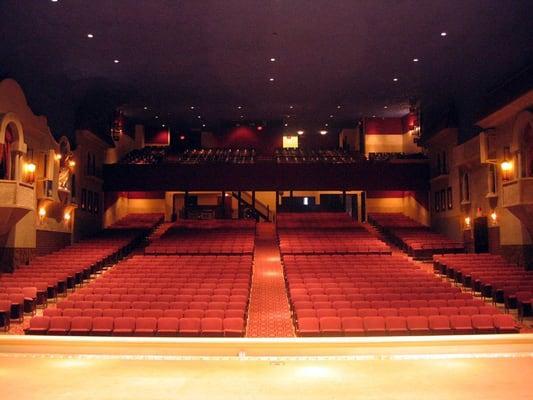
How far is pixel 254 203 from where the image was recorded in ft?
80.4

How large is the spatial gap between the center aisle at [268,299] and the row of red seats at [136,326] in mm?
670

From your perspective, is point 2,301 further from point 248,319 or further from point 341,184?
point 341,184

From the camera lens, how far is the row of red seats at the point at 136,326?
23.8ft

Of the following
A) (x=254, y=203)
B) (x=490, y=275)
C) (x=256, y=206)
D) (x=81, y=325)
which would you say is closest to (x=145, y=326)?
(x=81, y=325)

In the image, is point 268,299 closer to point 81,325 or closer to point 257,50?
point 81,325

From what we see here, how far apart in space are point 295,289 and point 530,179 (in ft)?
19.7

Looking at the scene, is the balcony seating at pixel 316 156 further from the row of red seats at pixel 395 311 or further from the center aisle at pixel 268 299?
the row of red seats at pixel 395 311

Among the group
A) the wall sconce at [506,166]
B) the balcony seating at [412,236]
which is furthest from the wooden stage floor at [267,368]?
the balcony seating at [412,236]

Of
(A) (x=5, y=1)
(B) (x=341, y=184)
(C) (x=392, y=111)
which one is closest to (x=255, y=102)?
(B) (x=341, y=184)

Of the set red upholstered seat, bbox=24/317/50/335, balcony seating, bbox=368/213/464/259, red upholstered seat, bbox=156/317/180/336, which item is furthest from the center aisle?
balcony seating, bbox=368/213/464/259

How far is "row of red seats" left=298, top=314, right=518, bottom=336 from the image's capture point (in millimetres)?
7238

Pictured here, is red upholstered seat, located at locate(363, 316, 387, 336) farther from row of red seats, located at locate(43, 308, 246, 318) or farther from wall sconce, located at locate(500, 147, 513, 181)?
wall sconce, located at locate(500, 147, 513, 181)

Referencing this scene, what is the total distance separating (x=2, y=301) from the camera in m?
8.72

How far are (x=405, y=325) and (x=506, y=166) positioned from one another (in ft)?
23.6
